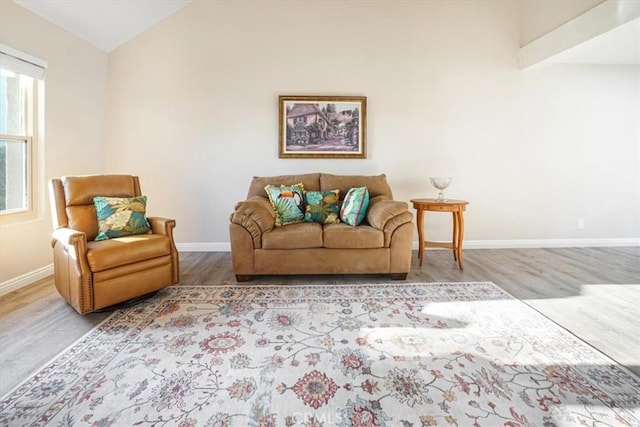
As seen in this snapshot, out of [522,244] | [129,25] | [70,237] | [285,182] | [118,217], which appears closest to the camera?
[70,237]

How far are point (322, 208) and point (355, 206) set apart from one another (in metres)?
0.35

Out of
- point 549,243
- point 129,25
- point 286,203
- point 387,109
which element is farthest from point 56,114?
point 549,243

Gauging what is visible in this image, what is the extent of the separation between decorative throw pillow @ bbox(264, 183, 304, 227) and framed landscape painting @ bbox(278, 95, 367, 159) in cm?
87

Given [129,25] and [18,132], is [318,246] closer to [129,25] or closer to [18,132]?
[18,132]

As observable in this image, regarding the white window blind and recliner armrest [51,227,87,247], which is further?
the white window blind

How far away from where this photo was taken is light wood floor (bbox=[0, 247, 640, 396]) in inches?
79.5

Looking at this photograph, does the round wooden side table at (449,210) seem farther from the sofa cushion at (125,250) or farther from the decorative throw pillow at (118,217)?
the decorative throw pillow at (118,217)

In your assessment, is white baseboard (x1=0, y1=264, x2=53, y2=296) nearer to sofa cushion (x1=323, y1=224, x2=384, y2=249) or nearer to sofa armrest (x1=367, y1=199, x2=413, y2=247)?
sofa cushion (x1=323, y1=224, x2=384, y2=249)

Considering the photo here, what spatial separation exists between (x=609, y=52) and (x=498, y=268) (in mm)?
2778

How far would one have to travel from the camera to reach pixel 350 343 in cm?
205

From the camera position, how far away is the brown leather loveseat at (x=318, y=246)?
3115 mm

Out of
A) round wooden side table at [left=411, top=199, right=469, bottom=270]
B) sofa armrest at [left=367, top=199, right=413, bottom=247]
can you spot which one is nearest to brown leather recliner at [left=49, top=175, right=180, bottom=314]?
sofa armrest at [left=367, top=199, right=413, bottom=247]

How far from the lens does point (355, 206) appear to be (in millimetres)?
3357

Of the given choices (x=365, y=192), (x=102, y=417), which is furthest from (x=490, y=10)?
(x=102, y=417)
